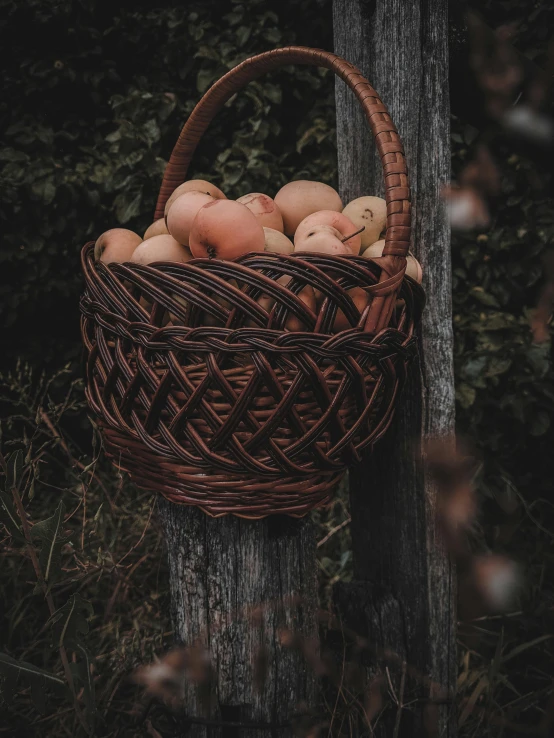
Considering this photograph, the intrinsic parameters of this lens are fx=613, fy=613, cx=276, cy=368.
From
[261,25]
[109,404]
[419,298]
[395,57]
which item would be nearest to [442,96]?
[395,57]

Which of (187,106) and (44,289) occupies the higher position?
(187,106)

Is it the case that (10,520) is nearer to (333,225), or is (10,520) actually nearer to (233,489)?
(233,489)

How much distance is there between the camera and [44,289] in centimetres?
235

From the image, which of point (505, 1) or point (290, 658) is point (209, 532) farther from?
point (505, 1)

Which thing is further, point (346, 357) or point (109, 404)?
point (109, 404)

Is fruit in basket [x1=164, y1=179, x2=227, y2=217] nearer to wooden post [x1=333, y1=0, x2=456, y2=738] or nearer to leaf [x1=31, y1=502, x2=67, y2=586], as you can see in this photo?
wooden post [x1=333, y1=0, x2=456, y2=738]

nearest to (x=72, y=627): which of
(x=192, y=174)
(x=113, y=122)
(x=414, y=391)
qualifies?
(x=414, y=391)

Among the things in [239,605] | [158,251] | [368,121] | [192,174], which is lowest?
[239,605]

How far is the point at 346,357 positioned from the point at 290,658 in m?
0.62

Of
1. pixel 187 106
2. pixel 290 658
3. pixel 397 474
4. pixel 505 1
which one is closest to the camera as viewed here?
pixel 290 658

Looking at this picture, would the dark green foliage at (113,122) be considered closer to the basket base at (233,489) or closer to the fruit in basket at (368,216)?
the fruit in basket at (368,216)

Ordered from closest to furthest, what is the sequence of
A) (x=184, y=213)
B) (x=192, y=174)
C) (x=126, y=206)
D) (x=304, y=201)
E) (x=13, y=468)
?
1. (x=13, y=468)
2. (x=184, y=213)
3. (x=304, y=201)
4. (x=126, y=206)
5. (x=192, y=174)

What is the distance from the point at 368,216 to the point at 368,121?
0.56 ft

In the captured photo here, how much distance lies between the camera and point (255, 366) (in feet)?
2.86
